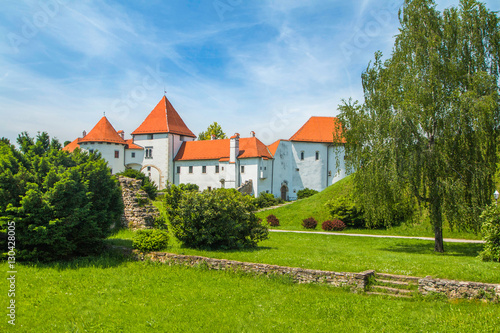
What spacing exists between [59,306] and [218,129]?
2178 inches

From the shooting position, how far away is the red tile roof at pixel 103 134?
157 ft

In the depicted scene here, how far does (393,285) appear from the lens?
31.4 feet

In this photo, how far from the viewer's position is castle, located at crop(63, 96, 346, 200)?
→ 45.7m

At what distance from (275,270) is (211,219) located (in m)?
4.20

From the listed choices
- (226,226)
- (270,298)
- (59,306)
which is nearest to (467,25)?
(226,226)

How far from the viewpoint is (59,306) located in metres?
8.23

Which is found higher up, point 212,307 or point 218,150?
point 218,150

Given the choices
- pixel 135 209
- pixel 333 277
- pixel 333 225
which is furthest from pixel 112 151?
pixel 333 277

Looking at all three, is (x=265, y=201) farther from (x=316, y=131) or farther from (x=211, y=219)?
(x=211, y=219)

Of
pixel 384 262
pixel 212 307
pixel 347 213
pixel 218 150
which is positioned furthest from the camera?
pixel 218 150

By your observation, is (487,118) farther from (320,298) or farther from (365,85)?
(320,298)

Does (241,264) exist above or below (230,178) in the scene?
below

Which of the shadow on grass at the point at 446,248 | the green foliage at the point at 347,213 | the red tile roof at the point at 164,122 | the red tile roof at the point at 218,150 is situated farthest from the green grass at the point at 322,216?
the red tile roof at the point at 164,122

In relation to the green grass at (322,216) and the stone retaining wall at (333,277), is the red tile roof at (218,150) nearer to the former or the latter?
the green grass at (322,216)
